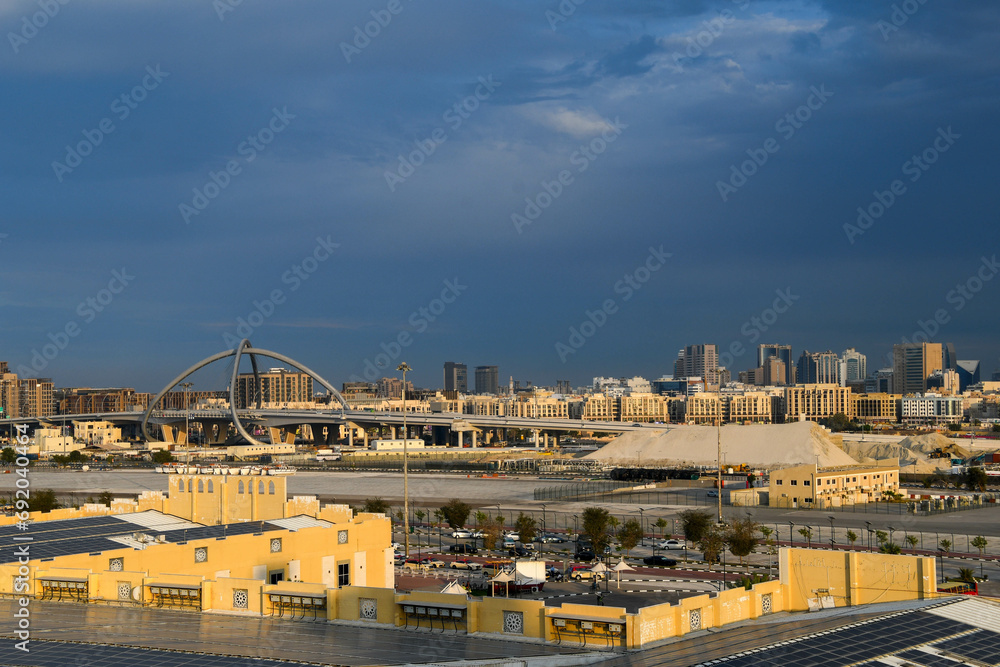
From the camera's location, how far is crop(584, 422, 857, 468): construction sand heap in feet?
348

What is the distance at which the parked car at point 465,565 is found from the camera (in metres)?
43.6

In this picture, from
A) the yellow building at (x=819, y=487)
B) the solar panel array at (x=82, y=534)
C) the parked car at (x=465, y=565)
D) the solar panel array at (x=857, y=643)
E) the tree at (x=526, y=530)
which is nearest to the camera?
the solar panel array at (x=857, y=643)

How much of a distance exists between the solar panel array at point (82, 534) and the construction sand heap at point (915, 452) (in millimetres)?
82552

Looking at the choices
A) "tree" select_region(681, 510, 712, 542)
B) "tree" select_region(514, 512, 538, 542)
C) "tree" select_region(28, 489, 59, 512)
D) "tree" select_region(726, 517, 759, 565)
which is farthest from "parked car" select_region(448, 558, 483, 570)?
"tree" select_region(28, 489, 59, 512)

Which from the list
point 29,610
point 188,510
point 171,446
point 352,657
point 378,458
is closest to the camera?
point 352,657

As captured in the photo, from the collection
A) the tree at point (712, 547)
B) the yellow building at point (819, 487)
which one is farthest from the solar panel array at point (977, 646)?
the yellow building at point (819, 487)

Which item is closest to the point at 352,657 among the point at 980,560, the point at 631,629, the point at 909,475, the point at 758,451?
the point at 631,629

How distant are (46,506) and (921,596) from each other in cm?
4988

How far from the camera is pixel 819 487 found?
68.1 metres

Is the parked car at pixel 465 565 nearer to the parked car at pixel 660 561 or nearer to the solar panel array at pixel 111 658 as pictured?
the parked car at pixel 660 561

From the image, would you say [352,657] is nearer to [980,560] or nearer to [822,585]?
[822,585]

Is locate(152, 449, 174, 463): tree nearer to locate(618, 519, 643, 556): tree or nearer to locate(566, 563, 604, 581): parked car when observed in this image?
locate(618, 519, 643, 556): tree

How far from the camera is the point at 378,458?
142 metres

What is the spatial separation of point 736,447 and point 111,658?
4196 inches
